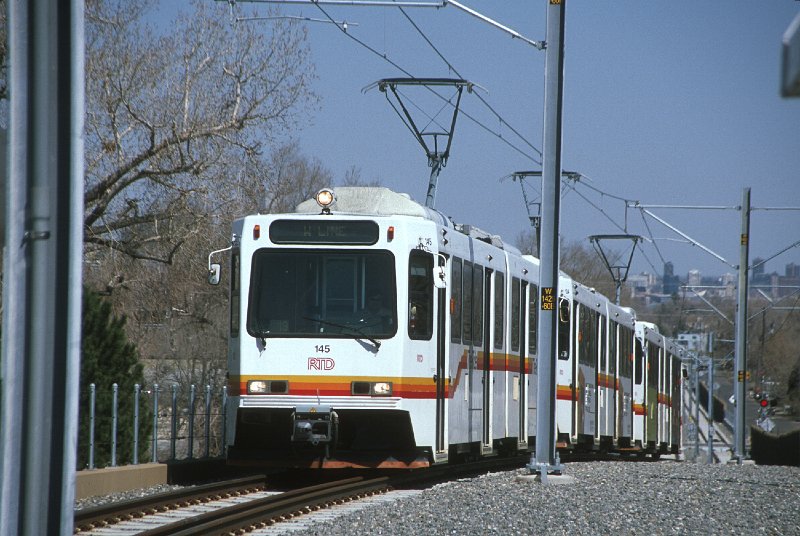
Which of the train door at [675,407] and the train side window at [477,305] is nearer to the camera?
the train side window at [477,305]

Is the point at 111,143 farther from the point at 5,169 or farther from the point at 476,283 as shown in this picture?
the point at 5,169

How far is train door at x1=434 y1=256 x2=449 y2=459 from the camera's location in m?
15.0

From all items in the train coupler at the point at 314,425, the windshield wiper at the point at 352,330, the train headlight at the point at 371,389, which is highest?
the windshield wiper at the point at 352,330

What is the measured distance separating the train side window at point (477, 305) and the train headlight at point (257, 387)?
10.6 ft

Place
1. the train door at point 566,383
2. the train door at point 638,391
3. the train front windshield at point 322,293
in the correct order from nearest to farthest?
the train front windshield at point 322,293, the train door at point 566,383, the train door at point 638,391

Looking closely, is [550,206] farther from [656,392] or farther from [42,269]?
[656,392]

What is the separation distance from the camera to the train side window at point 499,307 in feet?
58.2

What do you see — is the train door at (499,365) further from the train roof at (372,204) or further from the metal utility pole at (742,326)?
the metal utility pole at (742,326)

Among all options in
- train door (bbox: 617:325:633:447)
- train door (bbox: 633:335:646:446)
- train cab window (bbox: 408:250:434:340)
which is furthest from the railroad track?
train door (bbox: 633:335:646:446)

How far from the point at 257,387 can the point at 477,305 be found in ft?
11.8

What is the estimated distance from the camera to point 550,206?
51.8 ft

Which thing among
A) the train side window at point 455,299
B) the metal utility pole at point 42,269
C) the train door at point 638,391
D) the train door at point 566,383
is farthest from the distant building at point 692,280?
the metal utility pole at point 42,269

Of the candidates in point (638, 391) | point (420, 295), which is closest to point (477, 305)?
point (420, 295)

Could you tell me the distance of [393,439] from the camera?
14.8 m
